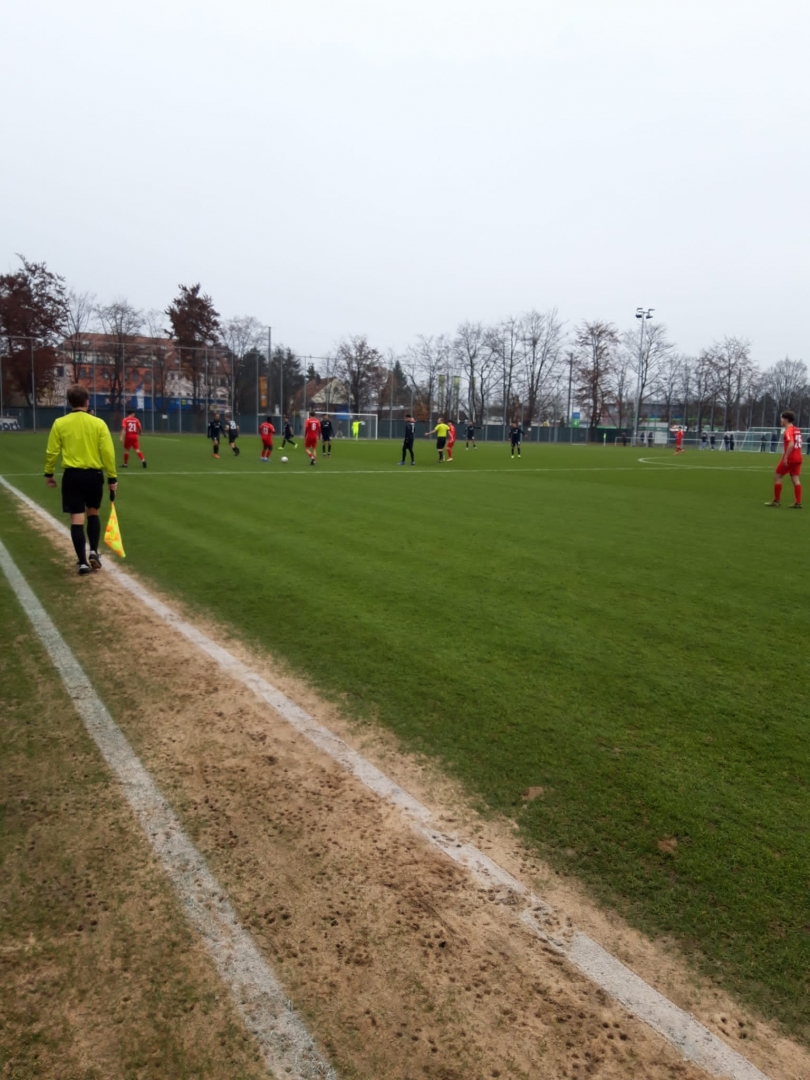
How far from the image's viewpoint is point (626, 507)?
14.8 meters

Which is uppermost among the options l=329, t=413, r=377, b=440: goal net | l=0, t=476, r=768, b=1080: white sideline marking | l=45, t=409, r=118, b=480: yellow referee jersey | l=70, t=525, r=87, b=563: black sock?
l=329, t=413, r=377, b=440: goal net

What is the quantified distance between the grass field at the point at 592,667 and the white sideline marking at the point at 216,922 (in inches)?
47.1

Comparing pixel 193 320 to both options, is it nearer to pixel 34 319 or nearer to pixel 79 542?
pixel 34 319

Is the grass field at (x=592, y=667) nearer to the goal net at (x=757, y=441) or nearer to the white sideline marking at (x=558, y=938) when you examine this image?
the white sideline marking at (x=558, y=938)

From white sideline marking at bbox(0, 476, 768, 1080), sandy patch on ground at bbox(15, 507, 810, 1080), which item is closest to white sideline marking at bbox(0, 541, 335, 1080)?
sandy patch on ground at bbox(15, 507, 810, 1080)

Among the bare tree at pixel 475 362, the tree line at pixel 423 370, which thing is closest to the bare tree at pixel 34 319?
the tree line at pixel 423 370

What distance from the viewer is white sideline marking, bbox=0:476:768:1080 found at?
1989mm

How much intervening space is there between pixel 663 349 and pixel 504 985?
8351cm

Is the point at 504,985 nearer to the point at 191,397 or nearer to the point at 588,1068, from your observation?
the point at 588,1068

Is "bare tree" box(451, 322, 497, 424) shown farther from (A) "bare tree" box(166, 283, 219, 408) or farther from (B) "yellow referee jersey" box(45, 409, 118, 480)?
(B) "yellow referee jersey" box(45, 409, 118, 480)

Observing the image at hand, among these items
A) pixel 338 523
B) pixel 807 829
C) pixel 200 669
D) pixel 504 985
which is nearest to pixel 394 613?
pixel 200 669

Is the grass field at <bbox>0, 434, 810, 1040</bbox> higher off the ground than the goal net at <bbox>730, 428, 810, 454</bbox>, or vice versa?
the goal net at <bbox>730, 428, 810, 454</bbox>

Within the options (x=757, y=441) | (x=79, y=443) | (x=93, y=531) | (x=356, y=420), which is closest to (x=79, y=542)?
(x=93, y=531)

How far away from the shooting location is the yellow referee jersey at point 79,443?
7.28 m
